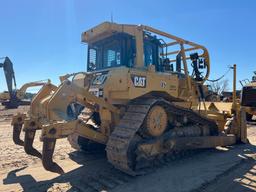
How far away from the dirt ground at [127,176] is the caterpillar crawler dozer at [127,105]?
0.35 m

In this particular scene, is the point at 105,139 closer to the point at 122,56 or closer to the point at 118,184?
the point at 118,184

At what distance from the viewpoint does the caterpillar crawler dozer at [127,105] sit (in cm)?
511

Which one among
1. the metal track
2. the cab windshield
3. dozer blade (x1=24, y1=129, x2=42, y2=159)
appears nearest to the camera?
the metal track

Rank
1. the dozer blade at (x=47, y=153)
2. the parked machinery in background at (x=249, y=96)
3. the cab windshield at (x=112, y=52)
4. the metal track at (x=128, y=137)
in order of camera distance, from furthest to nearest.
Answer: the parked machinery in background at (x=249, y=96), the cab windshield at (x=112, y=52), the metal track at (x=128, y=137), the dozer blade at (x=47, y=153)

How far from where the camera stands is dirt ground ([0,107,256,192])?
16.0 ft

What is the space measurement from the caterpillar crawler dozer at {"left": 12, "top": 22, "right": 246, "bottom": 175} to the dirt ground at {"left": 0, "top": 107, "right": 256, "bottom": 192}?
1.15ft

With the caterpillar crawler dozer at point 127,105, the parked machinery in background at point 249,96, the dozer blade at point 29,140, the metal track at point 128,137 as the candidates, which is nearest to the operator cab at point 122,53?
the caterpillar crawler dozer at point 127,105

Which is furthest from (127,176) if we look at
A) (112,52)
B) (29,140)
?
(112,52)

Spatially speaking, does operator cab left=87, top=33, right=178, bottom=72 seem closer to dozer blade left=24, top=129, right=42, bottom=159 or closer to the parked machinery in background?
dozer blade left=24, top=129, right=42, bottom=159

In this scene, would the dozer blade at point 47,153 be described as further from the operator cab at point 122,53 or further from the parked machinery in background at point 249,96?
the parked machinery in background at point 249,96

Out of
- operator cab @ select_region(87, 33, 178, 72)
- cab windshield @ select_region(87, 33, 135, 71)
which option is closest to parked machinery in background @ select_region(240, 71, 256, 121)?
operator cab @ select_region(87, 33, 178, 72)

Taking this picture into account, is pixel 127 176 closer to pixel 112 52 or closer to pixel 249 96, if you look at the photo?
pixel 112 52

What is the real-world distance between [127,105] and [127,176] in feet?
5.03

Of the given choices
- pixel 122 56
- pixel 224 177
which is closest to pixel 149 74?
pixel 122 56
